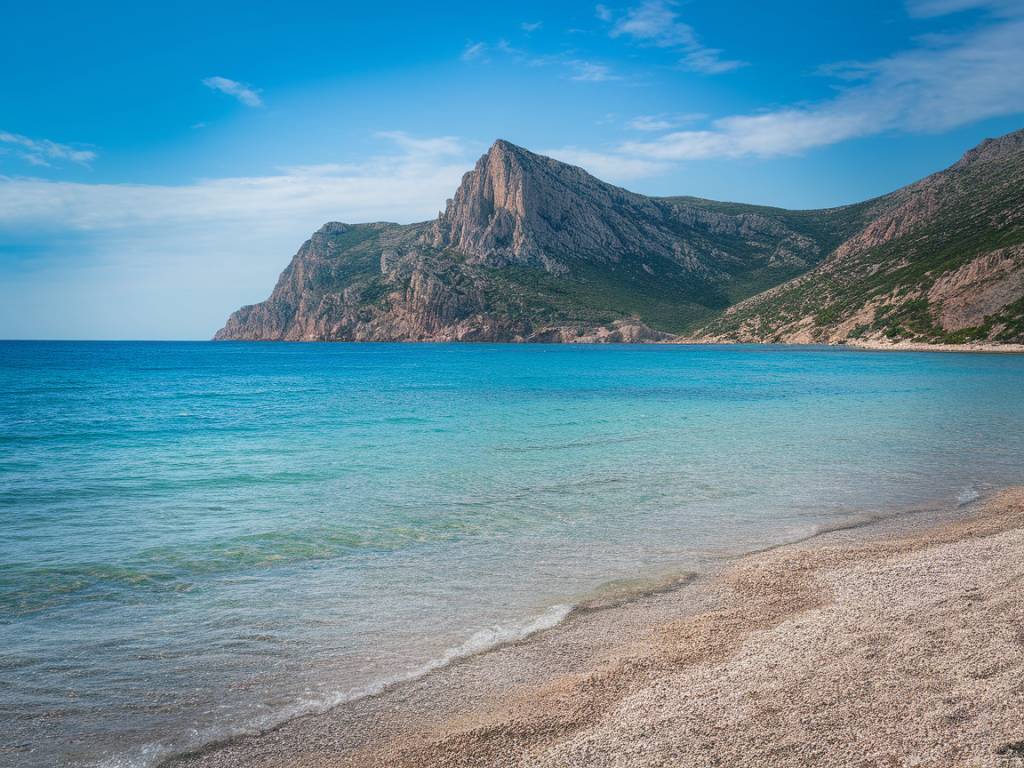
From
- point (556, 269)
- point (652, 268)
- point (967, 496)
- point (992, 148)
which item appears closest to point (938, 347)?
point (967, 496)

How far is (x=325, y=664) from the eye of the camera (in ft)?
21.4

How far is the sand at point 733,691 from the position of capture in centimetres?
445

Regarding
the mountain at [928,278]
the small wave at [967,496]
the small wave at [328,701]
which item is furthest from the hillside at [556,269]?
the small wave at [328,701]

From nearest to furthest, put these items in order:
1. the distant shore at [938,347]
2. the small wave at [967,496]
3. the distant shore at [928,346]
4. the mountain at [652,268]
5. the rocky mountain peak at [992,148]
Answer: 1. the small wave at [967,496]
2. the distant shore at [938,347]
3. the distant shore at [928,346]
4. the mountain at [652,268]
5. the rocky mountain peak at [992,148]

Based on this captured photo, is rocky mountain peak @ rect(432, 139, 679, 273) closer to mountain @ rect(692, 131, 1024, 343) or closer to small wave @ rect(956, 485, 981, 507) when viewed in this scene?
mountain @ rect(692, 131, 1024, 343)

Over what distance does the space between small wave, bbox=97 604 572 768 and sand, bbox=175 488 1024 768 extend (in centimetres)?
13

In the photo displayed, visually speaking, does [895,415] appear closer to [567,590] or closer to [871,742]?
[567,590]

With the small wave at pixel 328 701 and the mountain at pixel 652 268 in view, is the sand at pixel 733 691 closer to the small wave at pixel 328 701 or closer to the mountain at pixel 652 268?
the small wave at pixel 328 701

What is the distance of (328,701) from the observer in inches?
228

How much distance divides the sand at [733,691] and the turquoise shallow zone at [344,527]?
0.60 metres

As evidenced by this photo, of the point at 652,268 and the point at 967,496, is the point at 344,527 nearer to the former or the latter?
the point at 967,496

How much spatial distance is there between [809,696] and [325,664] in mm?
4525

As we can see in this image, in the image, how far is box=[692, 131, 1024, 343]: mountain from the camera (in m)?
79.4

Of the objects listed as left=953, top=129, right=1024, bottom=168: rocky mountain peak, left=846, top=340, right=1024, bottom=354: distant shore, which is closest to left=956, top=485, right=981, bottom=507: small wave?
left=846, top=340, right=1024, bottom=354: distant shore
